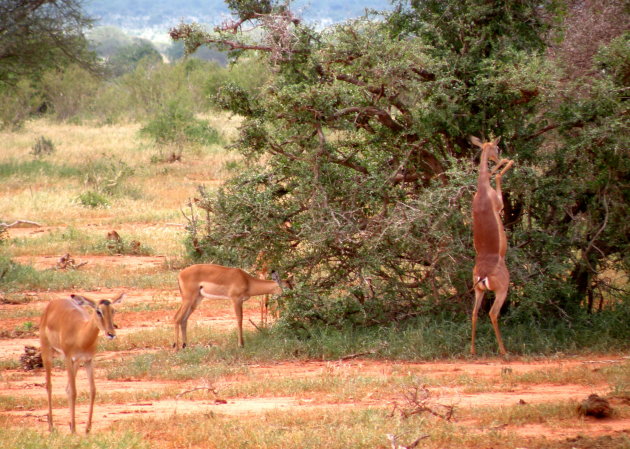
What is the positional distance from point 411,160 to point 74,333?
183 inches

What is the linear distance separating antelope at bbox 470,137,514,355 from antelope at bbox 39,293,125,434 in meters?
3.25

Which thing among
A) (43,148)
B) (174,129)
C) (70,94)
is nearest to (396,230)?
(174,129)

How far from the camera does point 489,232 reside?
320 inches

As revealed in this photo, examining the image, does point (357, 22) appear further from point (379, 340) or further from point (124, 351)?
point (124, 351)

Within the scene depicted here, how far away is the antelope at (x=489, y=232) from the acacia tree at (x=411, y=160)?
2.30 feet

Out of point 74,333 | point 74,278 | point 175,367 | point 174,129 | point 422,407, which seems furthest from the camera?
point 174,129

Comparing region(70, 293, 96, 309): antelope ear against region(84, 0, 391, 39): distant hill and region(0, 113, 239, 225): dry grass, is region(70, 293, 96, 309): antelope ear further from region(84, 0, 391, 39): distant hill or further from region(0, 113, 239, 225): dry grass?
region(84, 0, 391, 39): distant hill

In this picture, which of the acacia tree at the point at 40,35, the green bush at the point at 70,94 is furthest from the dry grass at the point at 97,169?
the green bush at the point at 70,94

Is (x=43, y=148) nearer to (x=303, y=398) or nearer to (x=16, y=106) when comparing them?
(x=16, y=106)

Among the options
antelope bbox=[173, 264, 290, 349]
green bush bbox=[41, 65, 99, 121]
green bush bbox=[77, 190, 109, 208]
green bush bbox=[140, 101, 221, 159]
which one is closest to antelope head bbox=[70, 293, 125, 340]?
antelope bbox=[173, 264, 290, 349]

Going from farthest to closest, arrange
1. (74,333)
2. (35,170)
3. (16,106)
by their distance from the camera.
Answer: (16,106) → (35,170) → (74,333)

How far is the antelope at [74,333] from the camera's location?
6.38m

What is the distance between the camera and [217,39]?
32.8 feet

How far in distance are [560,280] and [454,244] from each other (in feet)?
3.84
